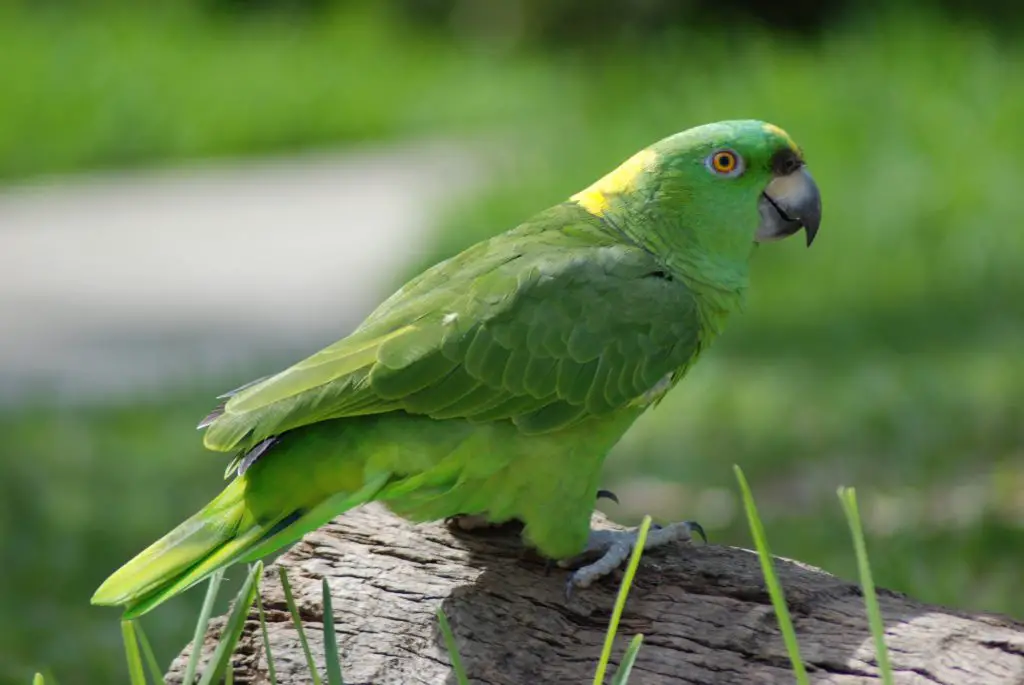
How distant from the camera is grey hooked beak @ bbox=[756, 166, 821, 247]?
270 centimetres

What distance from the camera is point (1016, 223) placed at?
651 cm

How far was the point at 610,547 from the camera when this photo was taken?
2521 millimetres

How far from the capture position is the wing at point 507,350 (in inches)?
92.1

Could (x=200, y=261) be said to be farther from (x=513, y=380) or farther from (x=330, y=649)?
(x=330, y=649)

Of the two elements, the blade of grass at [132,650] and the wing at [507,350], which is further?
the wing at [507,350]

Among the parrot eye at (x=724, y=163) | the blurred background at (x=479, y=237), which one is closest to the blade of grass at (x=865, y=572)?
the parrot eye at (x=724, y=163)

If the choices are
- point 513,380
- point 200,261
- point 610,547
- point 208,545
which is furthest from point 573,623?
point 200,261

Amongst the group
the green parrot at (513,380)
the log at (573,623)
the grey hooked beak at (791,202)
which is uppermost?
the grey hooked beak at (791,202)

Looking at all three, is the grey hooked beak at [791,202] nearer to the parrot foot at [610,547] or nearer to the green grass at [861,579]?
the parrot foot at [610,547]

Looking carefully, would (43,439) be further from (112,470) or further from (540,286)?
(540,286)

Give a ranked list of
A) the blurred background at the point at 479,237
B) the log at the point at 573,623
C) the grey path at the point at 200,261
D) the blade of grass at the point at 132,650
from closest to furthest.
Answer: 1. the blade of grass at the point at 132,650
2. the log at the point at 573,623
3. the blurred background at the point at 479,237
4. the grey path at the point at 200,261

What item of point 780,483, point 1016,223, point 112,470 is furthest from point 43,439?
point 1016,223

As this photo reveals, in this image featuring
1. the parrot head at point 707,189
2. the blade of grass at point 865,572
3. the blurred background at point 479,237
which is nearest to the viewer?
the blade of grass at point 865,572

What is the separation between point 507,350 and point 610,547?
0.41m
